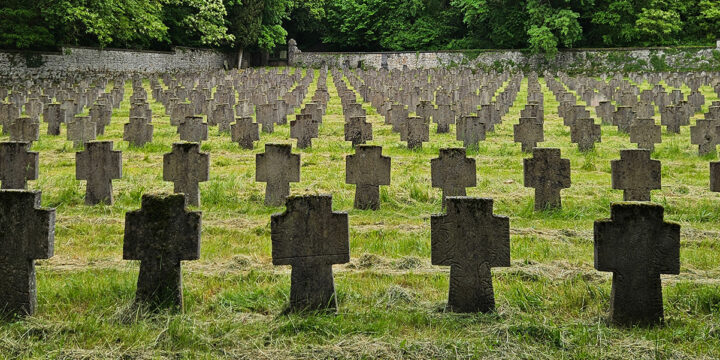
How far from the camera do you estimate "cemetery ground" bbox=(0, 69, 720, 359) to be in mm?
4047

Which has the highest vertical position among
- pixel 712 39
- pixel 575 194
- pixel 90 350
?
pixel 712 39

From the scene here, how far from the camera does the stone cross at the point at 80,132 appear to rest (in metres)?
12.5

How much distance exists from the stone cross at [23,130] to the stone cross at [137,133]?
5.26ft

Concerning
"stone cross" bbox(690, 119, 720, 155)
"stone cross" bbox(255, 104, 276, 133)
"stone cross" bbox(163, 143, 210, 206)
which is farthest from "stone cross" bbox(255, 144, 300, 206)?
"stone cross" bbox(690, 119, 720, 155)

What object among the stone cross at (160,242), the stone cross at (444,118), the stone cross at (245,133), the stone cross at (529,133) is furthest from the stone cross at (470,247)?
the stone cross at (444,118)

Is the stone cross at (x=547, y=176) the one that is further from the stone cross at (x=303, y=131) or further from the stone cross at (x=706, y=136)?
the stone cross at (x=303, y=131)

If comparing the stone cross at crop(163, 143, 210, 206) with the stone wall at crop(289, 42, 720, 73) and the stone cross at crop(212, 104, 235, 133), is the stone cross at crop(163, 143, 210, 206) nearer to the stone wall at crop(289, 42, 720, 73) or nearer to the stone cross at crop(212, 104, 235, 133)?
the stone cross at crop(212, 104, 235, 133)

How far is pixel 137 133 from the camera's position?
12750 millimetres

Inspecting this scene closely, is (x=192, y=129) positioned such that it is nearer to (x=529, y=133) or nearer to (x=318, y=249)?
(x=529, y=133)

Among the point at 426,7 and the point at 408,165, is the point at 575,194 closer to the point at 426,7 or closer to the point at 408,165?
the point at 408,165

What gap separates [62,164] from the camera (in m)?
10.8

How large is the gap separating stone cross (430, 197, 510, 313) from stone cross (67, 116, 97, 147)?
9.56 meters

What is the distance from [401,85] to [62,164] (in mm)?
17668

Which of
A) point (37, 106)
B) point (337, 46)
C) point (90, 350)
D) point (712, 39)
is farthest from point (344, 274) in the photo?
point (337, 46)
